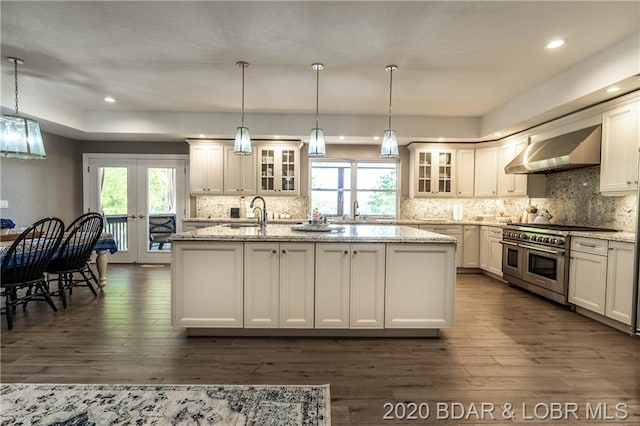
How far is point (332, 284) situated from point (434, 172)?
12.7 feet

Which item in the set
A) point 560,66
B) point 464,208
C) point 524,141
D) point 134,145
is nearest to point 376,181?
point 464,208

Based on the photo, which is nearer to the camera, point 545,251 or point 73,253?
point 73,253

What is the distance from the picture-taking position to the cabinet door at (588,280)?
3.26 metres

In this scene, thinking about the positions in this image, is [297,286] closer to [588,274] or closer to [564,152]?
[588,274]

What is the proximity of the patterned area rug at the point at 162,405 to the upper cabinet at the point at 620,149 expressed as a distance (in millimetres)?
3569

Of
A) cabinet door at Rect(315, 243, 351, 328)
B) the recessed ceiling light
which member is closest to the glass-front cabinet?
the recessed ceiling light

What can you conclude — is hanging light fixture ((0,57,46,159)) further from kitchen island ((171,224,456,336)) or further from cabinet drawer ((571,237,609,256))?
cabinet drawer ((571,237,609,256))

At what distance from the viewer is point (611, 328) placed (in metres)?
3.17

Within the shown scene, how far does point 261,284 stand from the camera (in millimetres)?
2809

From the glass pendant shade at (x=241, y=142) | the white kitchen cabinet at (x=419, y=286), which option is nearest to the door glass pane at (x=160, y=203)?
the glass pendant shade at (x=241, y=142)

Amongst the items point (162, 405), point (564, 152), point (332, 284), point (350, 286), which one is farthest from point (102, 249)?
point (564, 152)

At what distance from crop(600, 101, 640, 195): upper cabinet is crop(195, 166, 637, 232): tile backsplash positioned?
1.22 ft

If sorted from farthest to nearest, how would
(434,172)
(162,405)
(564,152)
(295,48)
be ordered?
(434,172) < (564,152) < (295,48) < (162,405)

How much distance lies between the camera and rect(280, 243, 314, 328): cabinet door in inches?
110
